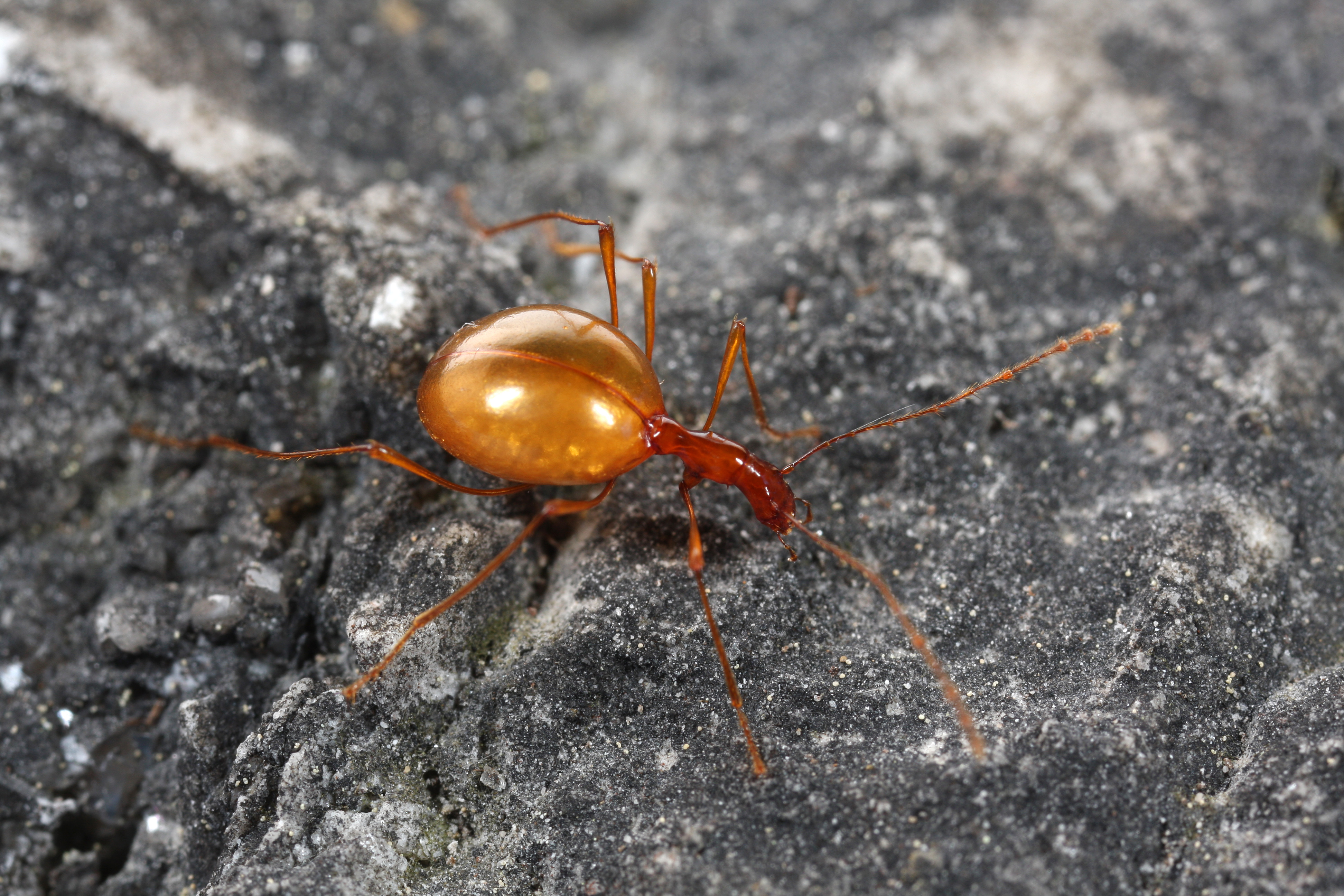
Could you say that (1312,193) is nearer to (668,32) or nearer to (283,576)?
(668,32)

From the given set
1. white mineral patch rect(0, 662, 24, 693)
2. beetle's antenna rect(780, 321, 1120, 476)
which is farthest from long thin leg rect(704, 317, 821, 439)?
white mineral patch rect(0, 662, 24, 693)

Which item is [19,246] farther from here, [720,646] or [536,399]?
[720,646]

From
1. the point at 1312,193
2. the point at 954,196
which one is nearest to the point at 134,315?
the point at 954,196

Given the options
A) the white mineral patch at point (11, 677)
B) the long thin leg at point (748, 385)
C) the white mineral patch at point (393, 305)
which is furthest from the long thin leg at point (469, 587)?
the white mineral patch at point (11, 677)

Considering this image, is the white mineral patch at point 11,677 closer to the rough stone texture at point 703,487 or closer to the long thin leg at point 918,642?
the rough stone texture at point 703,487

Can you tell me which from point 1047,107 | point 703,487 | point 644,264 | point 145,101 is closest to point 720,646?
point 703,487

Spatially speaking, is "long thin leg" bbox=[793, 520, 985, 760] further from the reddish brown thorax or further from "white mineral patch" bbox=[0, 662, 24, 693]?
"white mineral patch" bbox=[0, 662, 24, 693]
